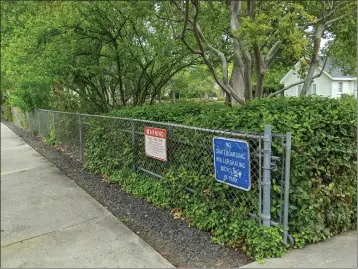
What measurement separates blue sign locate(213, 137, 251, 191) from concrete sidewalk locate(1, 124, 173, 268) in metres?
1.01

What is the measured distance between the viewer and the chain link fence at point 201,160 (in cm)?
286

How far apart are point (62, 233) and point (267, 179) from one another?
224 centimetres

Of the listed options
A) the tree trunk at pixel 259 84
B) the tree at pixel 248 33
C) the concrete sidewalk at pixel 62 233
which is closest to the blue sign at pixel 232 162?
the concrete sidewalk at pixel 62 233

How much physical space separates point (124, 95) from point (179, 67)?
6.14 feet

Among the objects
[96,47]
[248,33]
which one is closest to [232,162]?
[248,33]

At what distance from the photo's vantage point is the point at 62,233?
11.1ft

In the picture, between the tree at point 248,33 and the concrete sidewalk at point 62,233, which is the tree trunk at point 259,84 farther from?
the concrete sidewalk at point 62,233

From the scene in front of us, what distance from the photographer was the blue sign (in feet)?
9.79

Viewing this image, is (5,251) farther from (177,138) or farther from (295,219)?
(295,219)

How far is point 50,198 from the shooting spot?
179 inches

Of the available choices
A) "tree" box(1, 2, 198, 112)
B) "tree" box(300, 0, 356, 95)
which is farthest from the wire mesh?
"tree" box(300, 0, 356, 95)

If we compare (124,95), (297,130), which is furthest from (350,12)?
(124,95)

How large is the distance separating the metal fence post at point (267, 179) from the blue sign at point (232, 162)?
18cm

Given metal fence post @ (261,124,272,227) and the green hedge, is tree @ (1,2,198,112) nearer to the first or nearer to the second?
the green hedge
